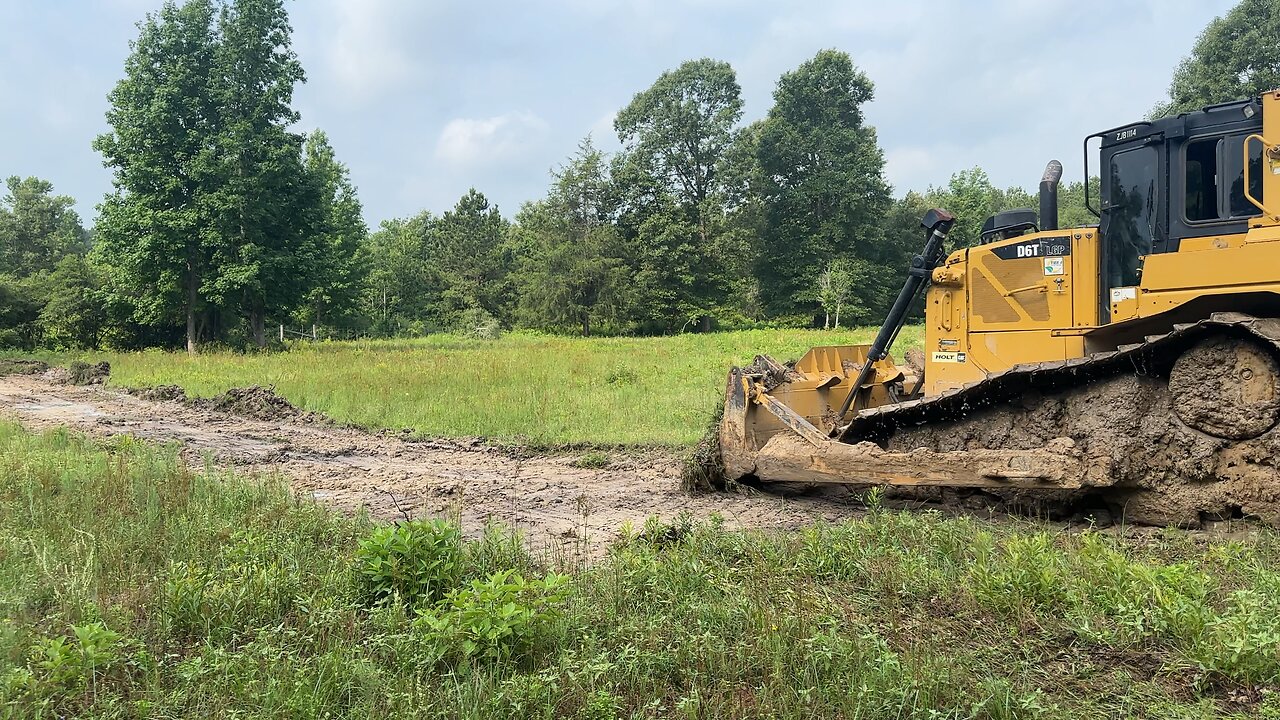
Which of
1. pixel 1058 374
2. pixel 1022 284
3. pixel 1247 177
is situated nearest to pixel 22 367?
pixel 1022 284

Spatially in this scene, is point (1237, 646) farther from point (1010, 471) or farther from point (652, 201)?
point (652, 201)

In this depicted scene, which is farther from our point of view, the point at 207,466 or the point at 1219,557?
the point at 207,466

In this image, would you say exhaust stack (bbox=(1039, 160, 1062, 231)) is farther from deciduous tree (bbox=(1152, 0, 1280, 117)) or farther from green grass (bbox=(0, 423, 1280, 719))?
deciduous tree (bbox=(1152, 0, 1280, 117))

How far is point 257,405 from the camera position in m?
13.7

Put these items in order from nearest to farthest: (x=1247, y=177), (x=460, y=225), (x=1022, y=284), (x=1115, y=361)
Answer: (x=1247, y=177)
(x=1115, y=361)
(x=1022, y=284)
(x=460, y=225)

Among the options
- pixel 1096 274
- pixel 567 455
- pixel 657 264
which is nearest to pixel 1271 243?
pixel 1096 274

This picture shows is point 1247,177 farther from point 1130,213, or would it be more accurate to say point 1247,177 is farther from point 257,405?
point 257,405

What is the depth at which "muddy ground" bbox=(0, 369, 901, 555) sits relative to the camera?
6.45 meters

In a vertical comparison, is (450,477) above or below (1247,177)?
below

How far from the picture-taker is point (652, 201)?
166 feet

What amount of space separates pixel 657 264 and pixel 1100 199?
42.2 metres

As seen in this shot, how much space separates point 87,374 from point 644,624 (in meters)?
22.1

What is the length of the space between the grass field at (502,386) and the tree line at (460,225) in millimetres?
6271

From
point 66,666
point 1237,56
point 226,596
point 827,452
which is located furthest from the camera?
point 1237,56
